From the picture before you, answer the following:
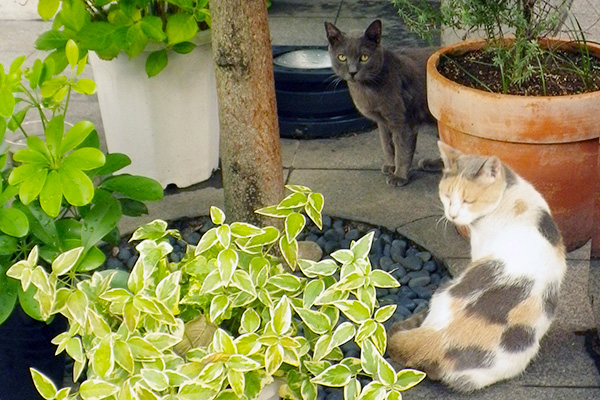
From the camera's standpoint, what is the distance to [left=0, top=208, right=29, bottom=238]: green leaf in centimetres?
220

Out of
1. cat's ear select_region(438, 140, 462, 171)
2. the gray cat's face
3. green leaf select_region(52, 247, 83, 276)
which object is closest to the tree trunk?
cat's ear select_region(438, 140, 462, 171)

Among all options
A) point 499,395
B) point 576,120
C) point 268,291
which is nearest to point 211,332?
point 268,291

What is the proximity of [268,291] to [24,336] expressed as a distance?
88 cm

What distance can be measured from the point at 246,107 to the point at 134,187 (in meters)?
0.48

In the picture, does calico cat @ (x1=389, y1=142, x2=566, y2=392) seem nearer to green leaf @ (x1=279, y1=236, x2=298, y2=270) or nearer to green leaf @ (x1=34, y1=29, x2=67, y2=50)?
green leaf @ (x1=279, y1=236, x2=298, y2=270)

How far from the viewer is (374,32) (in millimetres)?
3799

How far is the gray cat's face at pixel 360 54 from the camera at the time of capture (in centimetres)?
379

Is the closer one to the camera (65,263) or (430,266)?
(65,263)

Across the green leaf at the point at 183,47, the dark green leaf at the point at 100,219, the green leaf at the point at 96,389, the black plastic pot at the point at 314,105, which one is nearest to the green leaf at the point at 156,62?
the green leaf at the point at 183,47

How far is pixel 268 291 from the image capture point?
217 cm

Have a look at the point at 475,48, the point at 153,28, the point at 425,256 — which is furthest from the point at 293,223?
the point at 475,48

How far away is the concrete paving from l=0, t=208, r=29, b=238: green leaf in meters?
1.35

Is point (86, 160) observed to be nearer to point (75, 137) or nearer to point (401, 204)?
point (75, 137)

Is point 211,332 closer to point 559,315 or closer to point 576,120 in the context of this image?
→ point 559,315
